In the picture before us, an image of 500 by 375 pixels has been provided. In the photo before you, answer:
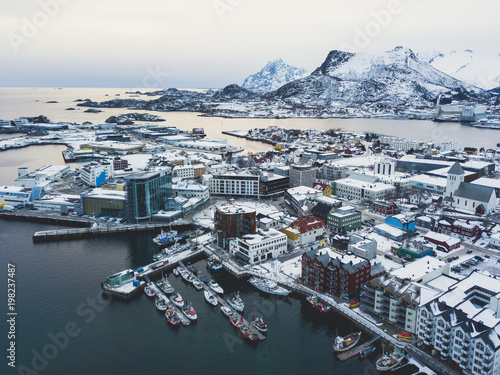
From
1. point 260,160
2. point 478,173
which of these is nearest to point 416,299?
point 478,173

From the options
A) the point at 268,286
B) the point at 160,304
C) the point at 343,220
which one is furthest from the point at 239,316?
the point at 343,220

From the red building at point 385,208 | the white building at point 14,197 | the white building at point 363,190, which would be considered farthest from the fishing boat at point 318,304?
the white building at point 14,197

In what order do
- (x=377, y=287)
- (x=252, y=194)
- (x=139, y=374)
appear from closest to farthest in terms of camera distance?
(x=139, y=374) → (x=377, y=287) → (x=252, y=194)

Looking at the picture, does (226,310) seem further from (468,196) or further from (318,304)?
(468,196)

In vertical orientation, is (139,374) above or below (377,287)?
below

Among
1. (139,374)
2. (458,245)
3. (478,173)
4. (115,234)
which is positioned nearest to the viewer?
(139,374)

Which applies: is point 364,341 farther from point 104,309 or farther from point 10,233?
point 10,233

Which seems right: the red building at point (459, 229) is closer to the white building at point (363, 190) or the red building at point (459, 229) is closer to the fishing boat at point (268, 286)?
the white building at point (363, 190)
